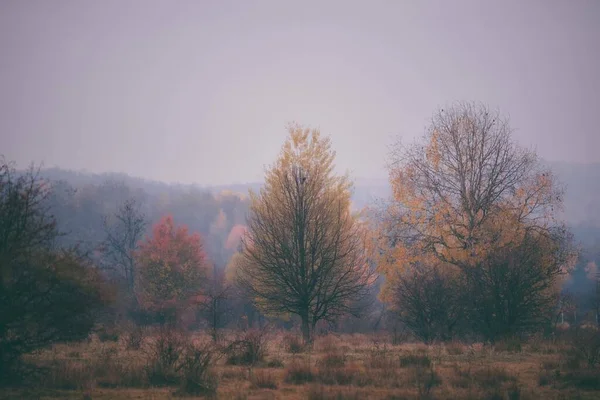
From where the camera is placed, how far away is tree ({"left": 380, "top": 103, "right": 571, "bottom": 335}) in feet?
72.6

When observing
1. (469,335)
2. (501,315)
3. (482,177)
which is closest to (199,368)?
(501,315)

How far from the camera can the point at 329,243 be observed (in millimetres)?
17844

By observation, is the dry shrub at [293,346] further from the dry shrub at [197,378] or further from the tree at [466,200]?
the tree at [466,200]

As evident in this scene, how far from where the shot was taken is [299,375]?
10.4 meters

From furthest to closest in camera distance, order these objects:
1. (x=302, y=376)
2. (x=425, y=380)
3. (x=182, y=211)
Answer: (x=182, y=211), (x=302, y=376), (x=425, y=380)

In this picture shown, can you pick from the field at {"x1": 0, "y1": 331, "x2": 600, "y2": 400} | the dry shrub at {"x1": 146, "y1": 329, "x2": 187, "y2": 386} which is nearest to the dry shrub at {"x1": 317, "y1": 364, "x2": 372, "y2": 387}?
the field at {"x1": 0, "y1": 331, "x2": 600, "y2": 400}

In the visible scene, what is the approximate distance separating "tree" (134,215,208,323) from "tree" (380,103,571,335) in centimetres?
1713

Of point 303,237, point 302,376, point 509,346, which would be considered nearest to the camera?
point 302,376

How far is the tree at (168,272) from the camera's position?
3422 centimetres

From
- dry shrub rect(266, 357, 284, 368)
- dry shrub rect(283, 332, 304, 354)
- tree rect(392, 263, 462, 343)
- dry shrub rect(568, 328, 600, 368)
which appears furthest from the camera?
tree rect(392, 263, 462, 343)

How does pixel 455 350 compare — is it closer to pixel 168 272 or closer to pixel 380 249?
pixel 380 249

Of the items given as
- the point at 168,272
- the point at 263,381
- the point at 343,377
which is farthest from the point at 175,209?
the point at 343,377

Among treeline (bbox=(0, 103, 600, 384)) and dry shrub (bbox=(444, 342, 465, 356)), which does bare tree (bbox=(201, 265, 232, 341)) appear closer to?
treeline (bbox=(0, 103, 600, 384))

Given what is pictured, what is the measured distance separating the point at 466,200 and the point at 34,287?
65.9 feet
